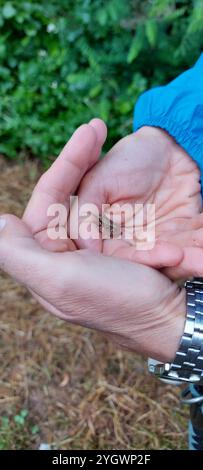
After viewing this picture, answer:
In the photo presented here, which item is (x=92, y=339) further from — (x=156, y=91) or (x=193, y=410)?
(x=156, y=91)

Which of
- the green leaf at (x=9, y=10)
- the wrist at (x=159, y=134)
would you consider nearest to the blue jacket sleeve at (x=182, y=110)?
the wrist at (x=159, y=134)

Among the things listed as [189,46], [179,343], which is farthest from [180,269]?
[189,46]

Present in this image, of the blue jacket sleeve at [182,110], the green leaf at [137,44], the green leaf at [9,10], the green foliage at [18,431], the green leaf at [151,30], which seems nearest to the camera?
the blue jacket sleeve at [182,110]

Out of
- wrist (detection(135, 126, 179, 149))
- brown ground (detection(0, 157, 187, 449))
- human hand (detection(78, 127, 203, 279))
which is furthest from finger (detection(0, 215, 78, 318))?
brown ground (detection(0, 157, 187, 449))

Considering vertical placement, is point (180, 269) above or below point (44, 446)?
above

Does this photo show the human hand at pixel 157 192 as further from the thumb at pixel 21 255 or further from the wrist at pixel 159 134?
the thumb at pixel 21 255
